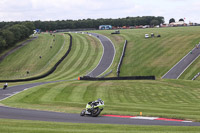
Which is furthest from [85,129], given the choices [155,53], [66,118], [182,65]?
[155,53]

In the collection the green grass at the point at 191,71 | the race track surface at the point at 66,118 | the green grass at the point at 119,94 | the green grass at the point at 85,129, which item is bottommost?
the green grass at the point at 191,71

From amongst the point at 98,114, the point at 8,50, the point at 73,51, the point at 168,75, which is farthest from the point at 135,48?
the point at 98,114

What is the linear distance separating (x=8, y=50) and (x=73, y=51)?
2826cm

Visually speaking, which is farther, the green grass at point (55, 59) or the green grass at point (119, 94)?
the green grass at point (55, 59)

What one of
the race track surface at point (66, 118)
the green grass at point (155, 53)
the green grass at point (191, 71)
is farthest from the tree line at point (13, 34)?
the race track surface at point (66, 118)

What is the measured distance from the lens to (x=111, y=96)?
41875 millimetres

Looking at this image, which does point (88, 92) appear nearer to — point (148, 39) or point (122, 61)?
point (122, 61)

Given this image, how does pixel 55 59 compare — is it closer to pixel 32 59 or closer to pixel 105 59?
pixel 32 59

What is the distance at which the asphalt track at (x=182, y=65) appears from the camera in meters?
68.2

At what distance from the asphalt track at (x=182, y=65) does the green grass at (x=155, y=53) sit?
1421 mm

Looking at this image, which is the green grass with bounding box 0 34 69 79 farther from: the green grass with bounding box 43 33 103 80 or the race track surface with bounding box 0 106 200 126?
the race track surface with bounding box 0 106 200 126

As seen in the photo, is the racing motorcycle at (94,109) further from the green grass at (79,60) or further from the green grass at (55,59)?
the green grass at (55,59)

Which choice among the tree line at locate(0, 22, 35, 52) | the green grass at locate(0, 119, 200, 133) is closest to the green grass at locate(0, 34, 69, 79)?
the tree line at locate(0, 22, 35, 52)

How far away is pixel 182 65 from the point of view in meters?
74.4
